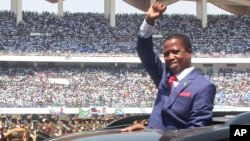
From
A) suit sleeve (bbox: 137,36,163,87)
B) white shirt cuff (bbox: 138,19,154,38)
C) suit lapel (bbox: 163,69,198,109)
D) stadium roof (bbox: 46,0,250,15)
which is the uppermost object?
stadium roof (bbox: 46,0,250,15)

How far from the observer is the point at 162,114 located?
3.04m

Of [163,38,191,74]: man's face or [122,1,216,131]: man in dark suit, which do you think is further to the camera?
[163,38,191,74]: man's face

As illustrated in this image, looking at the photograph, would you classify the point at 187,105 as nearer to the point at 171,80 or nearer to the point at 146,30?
the point at 171,80

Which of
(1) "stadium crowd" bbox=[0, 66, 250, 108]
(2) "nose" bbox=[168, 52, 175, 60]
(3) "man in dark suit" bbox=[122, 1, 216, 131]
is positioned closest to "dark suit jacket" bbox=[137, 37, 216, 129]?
(3) "man in dark suit" bbox=[122, 1, 216, 131]

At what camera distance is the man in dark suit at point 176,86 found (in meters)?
2.96

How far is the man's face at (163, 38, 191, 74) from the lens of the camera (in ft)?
10.5

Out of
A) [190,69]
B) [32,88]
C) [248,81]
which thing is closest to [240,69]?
[248,81]

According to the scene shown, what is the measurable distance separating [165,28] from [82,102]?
480 inches

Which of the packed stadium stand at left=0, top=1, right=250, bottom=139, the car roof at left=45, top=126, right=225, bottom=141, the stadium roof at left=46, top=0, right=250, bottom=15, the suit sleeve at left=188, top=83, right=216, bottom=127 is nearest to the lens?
the car roof at left=45, top=126, right=225, bottom=141

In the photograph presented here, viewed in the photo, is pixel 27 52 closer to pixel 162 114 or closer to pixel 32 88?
pixel 32 88

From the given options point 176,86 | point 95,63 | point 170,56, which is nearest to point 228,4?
point 95,63

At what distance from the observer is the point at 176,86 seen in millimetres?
3072

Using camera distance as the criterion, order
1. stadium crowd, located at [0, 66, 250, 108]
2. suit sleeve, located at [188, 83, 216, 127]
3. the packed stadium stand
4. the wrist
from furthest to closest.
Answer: the packed stadium stand < stadium crowd, located at [0, 66, 250, 108] < the wrist < suit sleeve, located at [188, 83, 216, 127]

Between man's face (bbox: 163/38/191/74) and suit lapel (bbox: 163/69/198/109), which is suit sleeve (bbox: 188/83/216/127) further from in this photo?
man's face (bbox: 163/38/191/74)
